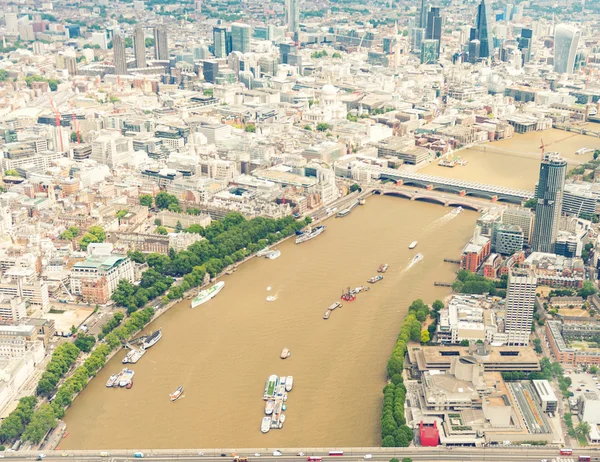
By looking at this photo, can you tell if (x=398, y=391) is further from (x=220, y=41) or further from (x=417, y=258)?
(x=220, y=41)

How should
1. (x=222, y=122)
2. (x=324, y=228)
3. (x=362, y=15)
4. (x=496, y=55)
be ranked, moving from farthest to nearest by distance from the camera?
(x=362, y=15) < (x=496, y=55) < (x=222, y=122) < (x=324, y=228)

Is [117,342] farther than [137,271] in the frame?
No

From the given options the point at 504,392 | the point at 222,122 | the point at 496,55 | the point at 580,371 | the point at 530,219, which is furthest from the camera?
the point at 496,55

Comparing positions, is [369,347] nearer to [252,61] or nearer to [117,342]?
[117,342]

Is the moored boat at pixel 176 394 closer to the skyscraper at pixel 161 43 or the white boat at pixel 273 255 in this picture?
the white boat at pixel 273 255

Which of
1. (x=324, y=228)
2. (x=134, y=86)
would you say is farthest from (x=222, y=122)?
(x=324, y=228)

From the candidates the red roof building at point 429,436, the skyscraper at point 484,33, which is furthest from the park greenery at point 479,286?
the skyscraper at point 484,33
